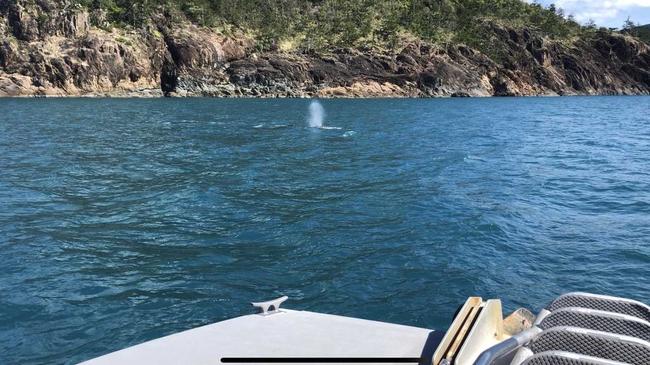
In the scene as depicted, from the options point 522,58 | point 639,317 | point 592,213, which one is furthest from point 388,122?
point 522,58

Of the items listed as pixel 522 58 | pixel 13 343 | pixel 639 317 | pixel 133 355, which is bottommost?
pixel 13 343

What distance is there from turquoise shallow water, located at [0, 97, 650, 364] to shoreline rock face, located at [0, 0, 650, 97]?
281 ft

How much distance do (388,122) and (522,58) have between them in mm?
115992

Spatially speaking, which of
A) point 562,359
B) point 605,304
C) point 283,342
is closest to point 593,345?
point 562,359

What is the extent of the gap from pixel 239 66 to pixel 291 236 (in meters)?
111

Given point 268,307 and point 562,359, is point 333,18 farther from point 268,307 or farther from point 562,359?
point 562,359

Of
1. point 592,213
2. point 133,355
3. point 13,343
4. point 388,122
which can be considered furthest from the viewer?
point 388,122

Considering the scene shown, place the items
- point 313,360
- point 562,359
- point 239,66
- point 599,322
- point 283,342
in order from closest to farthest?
point 562,359 < point 599,322 < point 313,360 < point 283,342 < point 239,66

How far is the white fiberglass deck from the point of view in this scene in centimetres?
475

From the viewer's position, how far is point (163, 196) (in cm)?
1930

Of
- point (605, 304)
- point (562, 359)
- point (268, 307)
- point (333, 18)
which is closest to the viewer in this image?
point (562, 359)

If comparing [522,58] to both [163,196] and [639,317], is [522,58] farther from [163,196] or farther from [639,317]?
[639,317]

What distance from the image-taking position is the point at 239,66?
12062cm

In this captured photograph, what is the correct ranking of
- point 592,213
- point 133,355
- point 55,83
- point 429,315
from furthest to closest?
1. point 55,83
2. point 592,213
3. point 429,315
4. point 133,355
